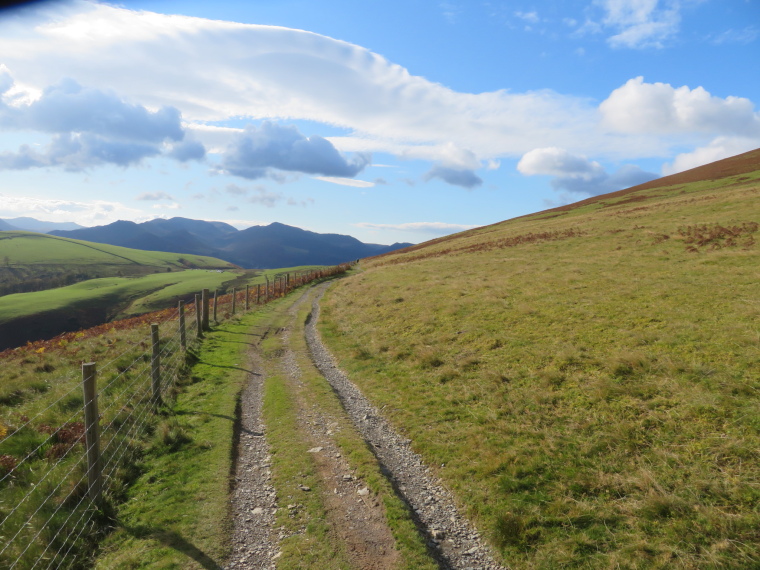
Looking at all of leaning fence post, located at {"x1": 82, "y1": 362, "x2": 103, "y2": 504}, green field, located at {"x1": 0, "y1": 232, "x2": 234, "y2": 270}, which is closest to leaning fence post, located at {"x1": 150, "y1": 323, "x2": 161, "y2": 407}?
leaning fence post, located at {"x1": 82, "y1": 362, "x2": 103, "y2": 504}

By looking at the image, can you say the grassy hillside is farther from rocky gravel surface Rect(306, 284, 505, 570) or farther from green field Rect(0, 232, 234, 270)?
rocky gravel surface Rect(306, 284, 505, 570)

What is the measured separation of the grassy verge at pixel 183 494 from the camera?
653cm

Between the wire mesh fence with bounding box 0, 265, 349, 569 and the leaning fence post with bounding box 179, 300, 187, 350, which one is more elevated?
the leaning fence post with bounding box 179, 300, 187, 350

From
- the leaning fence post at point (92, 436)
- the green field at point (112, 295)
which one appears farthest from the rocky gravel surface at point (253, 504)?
the green field at point (112, 295)

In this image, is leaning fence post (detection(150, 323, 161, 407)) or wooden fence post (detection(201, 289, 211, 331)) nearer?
leaning fence post (detection(150, 323, 161, 407))

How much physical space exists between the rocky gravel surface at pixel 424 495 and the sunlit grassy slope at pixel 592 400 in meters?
0.34

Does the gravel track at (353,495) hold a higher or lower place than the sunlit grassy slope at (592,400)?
lower

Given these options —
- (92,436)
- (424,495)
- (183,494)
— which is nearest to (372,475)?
(424,495)

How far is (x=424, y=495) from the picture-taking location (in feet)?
27.1

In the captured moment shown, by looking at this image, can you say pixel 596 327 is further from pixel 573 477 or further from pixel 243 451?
pixel 243 451

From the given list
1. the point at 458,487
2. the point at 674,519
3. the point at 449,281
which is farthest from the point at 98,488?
the point at 449,281

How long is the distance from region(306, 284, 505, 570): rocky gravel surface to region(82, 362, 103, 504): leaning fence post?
228 inches

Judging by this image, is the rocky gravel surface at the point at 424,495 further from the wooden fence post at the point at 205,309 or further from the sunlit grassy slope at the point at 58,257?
the sunlit grassy slope at the point at 58,257

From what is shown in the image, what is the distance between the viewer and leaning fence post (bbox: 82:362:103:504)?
7.53 metres
